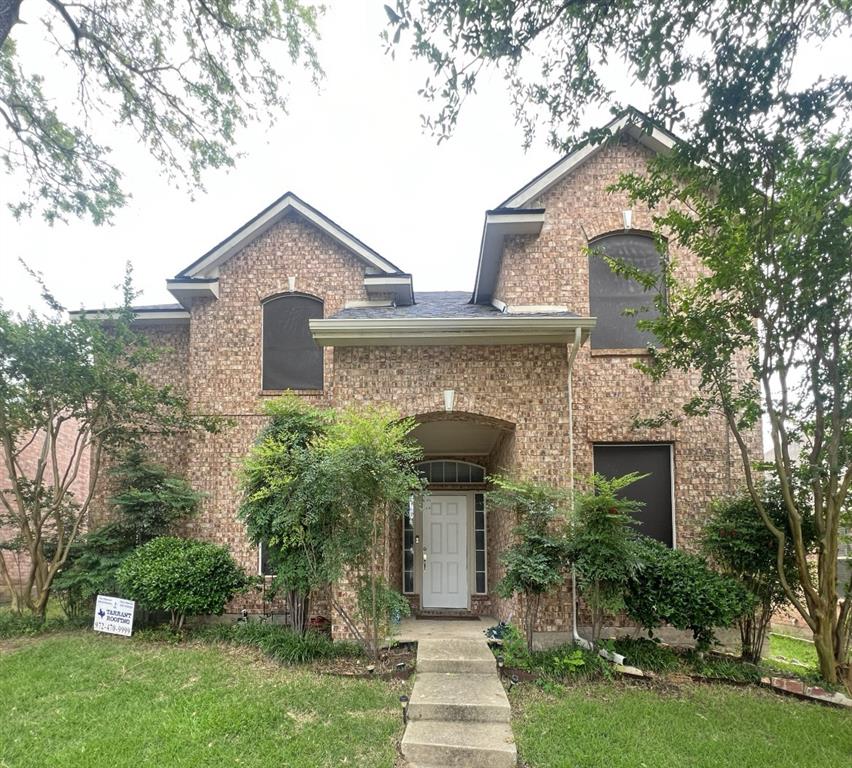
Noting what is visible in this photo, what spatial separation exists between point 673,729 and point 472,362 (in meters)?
4.66

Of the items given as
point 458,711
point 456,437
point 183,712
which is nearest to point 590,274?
point 456,437

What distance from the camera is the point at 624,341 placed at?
29.6 feet

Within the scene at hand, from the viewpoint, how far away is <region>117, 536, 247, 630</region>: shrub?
762cm

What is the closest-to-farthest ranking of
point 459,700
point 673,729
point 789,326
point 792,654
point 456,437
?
1. point 673,729
2. point 459,700
3. point 789,326
4. point 792,654
5. point 456,437

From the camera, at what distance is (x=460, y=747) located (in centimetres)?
461

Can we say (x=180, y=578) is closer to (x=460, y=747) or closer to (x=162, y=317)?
(x=460, y=747)

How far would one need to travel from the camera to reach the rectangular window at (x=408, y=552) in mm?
10234

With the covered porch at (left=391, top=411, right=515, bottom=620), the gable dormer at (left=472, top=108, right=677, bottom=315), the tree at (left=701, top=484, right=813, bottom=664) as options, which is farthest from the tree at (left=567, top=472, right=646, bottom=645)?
the gable dormer at (left=472, top=108, right=677, bottom=315)

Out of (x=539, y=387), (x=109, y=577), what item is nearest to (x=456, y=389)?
(x=539, y=387)

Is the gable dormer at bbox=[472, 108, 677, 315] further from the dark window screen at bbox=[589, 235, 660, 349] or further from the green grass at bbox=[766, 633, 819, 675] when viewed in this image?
the green grass at bbox=[766, 633, 819, 675]

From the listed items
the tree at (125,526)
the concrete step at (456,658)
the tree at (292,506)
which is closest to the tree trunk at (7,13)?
the tree at (292,506)

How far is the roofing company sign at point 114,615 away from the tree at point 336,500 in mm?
2357

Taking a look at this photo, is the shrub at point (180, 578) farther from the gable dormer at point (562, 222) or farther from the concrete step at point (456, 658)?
the gable dormer at point (562, 222)

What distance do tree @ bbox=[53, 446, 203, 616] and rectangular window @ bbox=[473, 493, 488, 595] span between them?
4881mm
